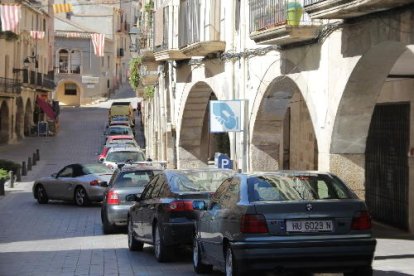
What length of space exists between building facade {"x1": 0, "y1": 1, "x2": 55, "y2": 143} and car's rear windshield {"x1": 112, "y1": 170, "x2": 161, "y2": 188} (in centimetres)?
3357

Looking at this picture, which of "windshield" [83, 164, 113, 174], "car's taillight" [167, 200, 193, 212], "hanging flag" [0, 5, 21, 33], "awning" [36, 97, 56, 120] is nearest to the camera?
"car's taillight" [167, 200, 193, 212]

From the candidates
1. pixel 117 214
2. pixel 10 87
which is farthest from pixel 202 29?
pixel 10 87

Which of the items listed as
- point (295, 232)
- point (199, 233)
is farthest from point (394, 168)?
point (295, 232)

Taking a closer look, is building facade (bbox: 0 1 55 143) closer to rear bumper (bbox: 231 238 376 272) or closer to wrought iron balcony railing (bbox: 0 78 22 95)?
wrought iron balcony railing (bbox: 0 78 22 95)

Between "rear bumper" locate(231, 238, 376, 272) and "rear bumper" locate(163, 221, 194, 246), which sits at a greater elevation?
"rear bumper" locate(231, 238, 376, 272)

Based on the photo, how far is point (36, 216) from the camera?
26.0m

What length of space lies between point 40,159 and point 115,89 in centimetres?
5248

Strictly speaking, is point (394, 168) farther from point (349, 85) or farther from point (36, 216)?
point (36, 216)

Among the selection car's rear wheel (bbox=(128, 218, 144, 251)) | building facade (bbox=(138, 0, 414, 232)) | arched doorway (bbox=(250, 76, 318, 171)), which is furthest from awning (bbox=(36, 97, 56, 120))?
car's rear wheel (bbox=(128, 218, 144, 251))

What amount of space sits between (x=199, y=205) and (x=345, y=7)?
139 inches

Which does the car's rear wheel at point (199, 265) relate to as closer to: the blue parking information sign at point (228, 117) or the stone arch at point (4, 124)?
the blue parking information sign at point (228, 117)

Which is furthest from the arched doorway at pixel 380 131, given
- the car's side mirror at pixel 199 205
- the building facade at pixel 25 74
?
the building facade at pixel 25 74

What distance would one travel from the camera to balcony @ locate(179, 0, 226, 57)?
24.6m

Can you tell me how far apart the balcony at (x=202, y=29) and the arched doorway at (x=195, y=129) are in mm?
3164
